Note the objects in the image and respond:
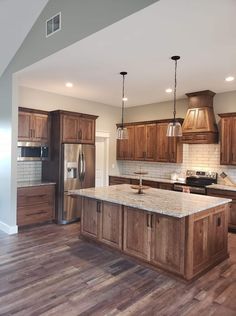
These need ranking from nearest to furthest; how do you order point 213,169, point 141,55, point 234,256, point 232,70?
point 141,55, point 234,256, point 232,70, point 213,169

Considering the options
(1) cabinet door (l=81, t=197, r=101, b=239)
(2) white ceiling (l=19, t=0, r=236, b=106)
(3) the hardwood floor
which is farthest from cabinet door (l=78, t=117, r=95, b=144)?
(3) the hardwood floor

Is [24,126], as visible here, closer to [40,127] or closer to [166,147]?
[40,127]

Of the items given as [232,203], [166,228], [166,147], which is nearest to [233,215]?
[232,203]

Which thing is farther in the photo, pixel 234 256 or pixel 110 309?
pixel 234 256

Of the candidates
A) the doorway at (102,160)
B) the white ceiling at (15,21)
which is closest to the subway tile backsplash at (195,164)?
the doorway at (102,160)

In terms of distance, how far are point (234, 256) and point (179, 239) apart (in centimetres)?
148

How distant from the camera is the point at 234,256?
400 cm

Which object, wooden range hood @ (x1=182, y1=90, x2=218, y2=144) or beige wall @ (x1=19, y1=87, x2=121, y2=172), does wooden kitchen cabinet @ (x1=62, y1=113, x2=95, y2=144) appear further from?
wooden range hood @ (x1=182, y1=90, x2=218, y2=144)

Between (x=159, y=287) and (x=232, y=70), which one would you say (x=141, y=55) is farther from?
(x=159, y=287)

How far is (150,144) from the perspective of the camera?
691cm

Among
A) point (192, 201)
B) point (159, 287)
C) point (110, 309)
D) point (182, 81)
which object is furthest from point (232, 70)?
point (110, 309)

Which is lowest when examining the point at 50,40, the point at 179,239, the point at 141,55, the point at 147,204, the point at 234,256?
the point at 234,256

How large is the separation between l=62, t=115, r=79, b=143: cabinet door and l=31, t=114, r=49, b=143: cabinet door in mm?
431

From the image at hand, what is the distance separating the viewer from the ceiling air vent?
3.71 m
